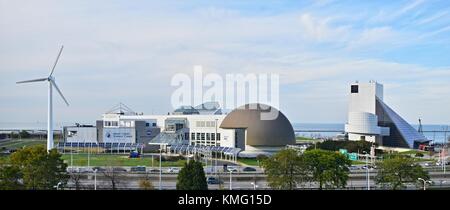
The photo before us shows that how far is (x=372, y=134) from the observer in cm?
1284

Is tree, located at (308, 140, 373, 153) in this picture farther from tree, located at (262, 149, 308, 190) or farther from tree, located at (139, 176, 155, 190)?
tree, located at (139, 176, 155, 190)

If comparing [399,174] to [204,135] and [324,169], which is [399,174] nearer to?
[324,169]

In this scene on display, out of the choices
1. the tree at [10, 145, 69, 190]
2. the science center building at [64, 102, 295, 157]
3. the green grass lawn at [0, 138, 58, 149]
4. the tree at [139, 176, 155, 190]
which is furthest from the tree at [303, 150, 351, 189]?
the science center building at [64, 102, 295, 157]

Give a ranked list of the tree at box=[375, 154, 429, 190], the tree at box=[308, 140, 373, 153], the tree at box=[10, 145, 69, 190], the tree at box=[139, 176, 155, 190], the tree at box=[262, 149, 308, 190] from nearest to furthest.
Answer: the tree at box=[139, 176, 155, 190] → the tree at box=[10, 145, 69, 190] → the tree at box=[262, 149, 308, 190] → the tree at box=[375, 154, 429, 190] → the tree at box=[308, 140, 373, 153]

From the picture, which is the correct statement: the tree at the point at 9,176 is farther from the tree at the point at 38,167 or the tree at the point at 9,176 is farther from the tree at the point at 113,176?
the tree at the point at 113,176

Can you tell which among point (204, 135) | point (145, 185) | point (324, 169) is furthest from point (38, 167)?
point (204, 135)

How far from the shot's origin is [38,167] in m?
1.69

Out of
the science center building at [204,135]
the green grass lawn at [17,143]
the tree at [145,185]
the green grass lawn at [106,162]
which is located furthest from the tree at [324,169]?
the science center building at [204,135]

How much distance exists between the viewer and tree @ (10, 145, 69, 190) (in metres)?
1.47

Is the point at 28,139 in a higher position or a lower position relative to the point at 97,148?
higher

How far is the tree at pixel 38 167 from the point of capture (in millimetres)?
1466
